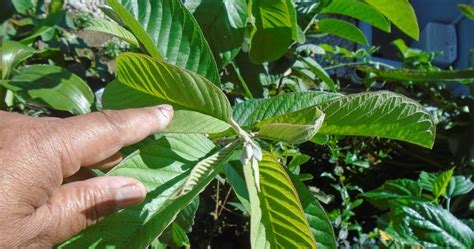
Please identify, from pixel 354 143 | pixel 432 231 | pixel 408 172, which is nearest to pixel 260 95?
pixel 432 231

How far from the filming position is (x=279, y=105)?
84cm

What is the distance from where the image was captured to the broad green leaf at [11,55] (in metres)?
1.40

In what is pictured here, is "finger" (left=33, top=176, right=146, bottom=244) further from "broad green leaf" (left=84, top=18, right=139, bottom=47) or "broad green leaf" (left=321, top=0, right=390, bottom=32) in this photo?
"broad green leaf" (left=321, top=0, right=390, bottom=32)

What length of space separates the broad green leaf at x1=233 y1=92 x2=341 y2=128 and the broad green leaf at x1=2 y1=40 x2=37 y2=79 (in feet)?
2.46

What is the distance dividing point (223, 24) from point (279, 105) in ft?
1.01

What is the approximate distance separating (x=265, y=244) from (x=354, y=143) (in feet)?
4.36

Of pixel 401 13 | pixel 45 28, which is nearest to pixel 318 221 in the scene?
pixel 401 13

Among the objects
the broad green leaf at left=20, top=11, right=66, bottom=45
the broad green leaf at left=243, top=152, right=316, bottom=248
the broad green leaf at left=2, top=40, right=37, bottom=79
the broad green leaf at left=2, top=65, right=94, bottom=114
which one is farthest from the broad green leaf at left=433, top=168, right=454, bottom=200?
the broad green leaf at left=20, top=11, right=66, bottom=45

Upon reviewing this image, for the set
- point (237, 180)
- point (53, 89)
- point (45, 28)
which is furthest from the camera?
point (45, 28)

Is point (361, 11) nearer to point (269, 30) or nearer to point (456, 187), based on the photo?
point (269, 30)

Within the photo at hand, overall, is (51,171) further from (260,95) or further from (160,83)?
(260,95)

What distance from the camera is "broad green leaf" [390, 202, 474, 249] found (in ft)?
3.62

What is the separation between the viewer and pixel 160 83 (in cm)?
74

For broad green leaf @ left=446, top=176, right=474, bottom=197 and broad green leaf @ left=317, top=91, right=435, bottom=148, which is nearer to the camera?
broad green leaf @ left=317, top=91, right=435, bottom=148
